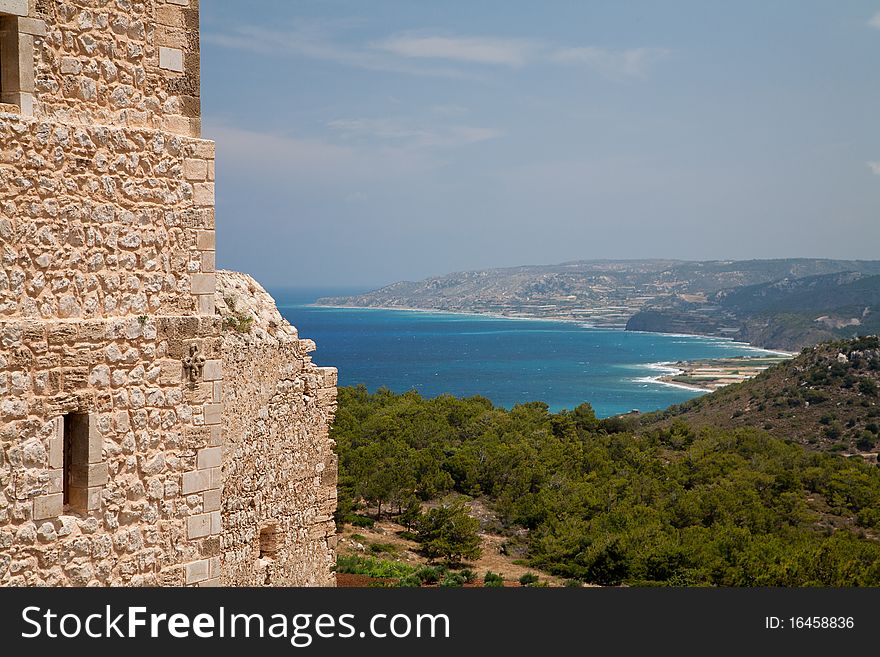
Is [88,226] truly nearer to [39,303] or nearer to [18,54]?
[39,303]

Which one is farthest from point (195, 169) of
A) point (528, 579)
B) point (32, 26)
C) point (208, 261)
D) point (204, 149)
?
point (528, 579)

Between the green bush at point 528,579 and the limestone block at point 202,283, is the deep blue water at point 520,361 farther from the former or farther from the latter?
the limestone block at point 202,283

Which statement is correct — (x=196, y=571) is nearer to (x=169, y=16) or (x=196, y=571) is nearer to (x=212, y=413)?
(x=212, y=413)

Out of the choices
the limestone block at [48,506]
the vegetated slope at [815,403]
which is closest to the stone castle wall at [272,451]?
the limestone block at [48,506]

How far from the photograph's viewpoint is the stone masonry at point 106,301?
4.73 meters

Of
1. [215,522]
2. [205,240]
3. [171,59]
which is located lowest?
[215,522]

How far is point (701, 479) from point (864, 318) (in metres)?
102

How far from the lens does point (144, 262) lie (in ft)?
17.3

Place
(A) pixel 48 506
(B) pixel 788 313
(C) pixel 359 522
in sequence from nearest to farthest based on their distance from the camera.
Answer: (A) pixel 48 506 < (C) pixel 359 522 < (B) pixel 788 313

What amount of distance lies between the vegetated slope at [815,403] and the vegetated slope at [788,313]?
224 feet

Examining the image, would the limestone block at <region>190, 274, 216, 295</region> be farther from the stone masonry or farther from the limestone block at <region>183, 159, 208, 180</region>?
the limestone block at <region>183, 159, 208, 180</region>

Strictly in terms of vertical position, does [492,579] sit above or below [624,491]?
below

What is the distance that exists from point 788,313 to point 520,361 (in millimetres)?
42107

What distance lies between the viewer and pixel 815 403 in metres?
42.3
